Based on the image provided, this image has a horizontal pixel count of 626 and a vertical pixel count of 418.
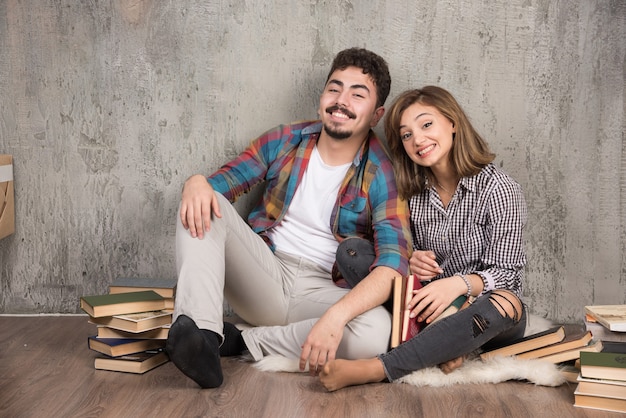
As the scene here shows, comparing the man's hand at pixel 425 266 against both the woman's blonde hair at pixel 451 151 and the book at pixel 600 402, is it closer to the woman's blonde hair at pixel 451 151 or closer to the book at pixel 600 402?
the woman's blonde hair at pixel 451 151

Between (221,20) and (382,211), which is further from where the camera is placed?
(221,20)

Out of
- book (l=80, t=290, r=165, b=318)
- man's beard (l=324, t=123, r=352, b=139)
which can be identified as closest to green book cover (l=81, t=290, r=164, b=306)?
book (l=80, t=290, r=165, b=318)

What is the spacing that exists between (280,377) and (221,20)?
4.76 feet

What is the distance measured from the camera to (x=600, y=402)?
202 cm

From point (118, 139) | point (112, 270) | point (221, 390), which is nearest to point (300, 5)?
point (118, 139)

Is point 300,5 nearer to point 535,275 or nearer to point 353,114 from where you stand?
point 353,114

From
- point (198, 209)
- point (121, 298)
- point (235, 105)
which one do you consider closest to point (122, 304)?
point (121, 298)

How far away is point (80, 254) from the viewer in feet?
9.83

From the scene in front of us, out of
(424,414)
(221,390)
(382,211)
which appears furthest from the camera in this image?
(382,211)

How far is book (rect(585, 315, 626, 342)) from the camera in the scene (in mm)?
2463

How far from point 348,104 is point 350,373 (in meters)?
0.95

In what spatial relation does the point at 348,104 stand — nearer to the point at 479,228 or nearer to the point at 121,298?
the point at 479,228

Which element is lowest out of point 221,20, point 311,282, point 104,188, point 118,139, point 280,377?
point 280,377

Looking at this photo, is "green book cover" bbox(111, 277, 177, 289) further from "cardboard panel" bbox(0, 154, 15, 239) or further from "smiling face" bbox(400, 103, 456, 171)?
"smiling face" bbox(400, 103, 456, 171)
